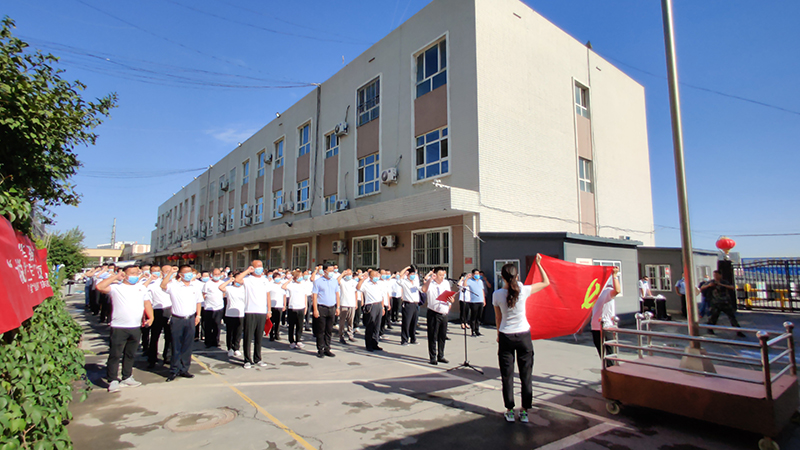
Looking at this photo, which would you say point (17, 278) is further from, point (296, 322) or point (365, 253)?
point (365, 253)

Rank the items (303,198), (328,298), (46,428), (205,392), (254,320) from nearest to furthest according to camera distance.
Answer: (46,428)
(205,392)
(254,320)
(328,298)
(303,198)

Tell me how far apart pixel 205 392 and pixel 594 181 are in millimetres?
19083

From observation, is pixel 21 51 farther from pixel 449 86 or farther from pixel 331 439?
pixel 449 86

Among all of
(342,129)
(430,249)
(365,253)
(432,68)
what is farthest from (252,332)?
(342,129)

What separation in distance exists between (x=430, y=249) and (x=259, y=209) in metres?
19.5

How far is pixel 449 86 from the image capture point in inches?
639

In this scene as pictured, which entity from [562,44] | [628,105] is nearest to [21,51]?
[562,44]

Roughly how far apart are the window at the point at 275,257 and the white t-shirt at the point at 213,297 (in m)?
17.9

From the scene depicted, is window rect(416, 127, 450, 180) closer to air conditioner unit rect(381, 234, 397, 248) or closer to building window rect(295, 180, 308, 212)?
air conditioner unit rect(381, 234, 397, 248)

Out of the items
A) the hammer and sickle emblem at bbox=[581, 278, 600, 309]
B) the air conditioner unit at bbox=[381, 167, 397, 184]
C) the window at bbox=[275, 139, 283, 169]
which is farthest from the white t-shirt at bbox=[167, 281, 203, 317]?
the window at bbox=[275, 139, 283, 169]

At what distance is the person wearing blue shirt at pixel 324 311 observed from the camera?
893cm

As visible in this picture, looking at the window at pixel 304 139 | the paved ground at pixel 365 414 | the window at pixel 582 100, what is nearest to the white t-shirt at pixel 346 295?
the paved ground at pixel 365 414

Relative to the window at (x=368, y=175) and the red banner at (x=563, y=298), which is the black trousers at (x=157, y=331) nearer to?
the red banner at (x=563, y=298)

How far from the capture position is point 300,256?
25516 mm
